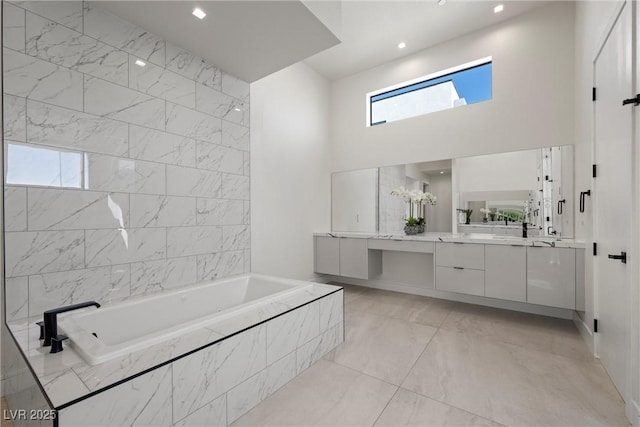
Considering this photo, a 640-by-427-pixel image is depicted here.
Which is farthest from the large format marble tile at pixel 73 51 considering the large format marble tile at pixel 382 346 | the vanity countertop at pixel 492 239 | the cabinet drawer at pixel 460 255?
the cabinet drawer at pixel 460 255

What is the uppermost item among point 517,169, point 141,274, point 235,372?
point 517,169

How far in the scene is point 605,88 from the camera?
6.15 ft

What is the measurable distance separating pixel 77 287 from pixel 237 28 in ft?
7.20

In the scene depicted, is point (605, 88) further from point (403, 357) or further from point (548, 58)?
point (403, 357)

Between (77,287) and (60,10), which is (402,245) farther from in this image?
(60,10)

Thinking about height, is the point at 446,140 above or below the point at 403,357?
above

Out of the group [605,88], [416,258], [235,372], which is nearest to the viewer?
[235,372]

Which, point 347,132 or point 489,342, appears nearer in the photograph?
point 489,342

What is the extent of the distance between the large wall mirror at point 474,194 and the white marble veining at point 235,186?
173cm

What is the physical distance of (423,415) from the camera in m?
1.48

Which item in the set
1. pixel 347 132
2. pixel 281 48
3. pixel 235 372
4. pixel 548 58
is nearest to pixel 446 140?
pixel 548 58

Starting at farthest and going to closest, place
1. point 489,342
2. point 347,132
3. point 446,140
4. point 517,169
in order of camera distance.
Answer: point 347,132
point 446,140
point 517,169
point 489,342

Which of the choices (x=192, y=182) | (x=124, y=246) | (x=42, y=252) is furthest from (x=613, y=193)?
(x=42, y=252)

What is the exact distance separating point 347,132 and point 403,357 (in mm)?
3229
